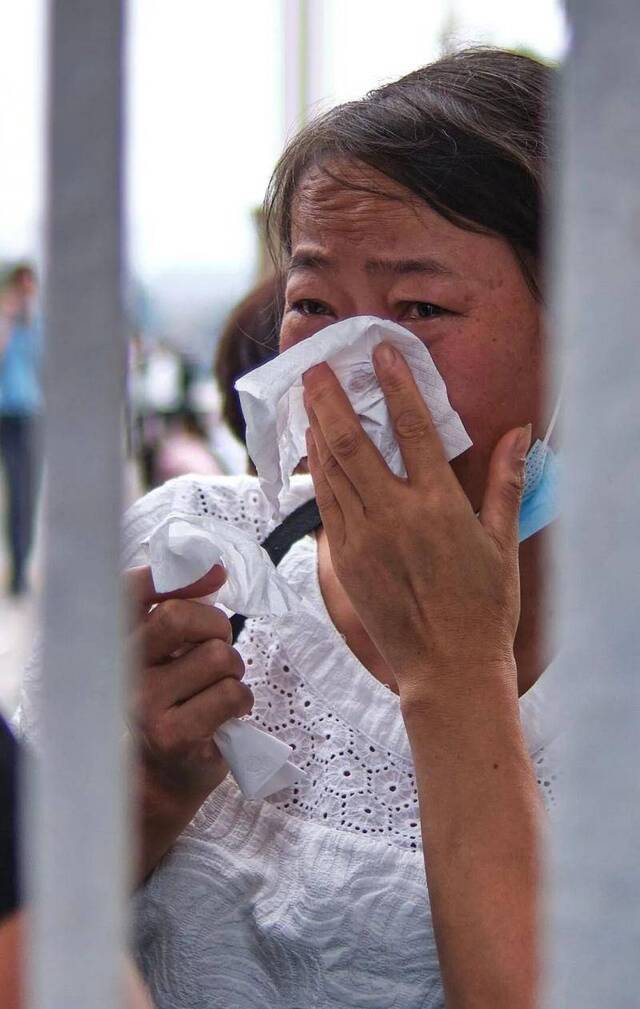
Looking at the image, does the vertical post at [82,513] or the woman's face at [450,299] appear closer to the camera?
the vertical post at [82,513]

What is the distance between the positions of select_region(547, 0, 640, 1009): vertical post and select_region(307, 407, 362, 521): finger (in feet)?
3.01

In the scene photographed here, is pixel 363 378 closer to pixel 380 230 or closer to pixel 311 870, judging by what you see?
pixel 380 230

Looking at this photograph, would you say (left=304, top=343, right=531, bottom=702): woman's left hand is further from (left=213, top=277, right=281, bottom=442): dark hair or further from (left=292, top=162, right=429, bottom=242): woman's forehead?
(left=213, top=277, right=281, bottom=442): dark hair

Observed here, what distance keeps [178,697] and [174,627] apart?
0.28 feet

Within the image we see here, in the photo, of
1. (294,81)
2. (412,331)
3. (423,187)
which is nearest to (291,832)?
(412,331)

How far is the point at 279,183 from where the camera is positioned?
186 centimetres

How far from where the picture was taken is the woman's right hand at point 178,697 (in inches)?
55.9

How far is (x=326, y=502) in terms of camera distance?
147 centimetres

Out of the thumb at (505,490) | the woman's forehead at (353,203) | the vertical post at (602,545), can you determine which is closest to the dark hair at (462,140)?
the woman's forehead at (353,203)

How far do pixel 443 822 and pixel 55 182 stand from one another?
36.4 inches

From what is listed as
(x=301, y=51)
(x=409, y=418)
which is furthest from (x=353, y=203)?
(x=301, y=51)

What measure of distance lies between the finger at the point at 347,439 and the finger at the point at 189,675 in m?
0.26

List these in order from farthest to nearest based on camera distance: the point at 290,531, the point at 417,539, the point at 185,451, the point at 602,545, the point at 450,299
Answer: the point at 185,451, the point at 290,531, the point at 450,299, the point at 417,539, the point at 602,545

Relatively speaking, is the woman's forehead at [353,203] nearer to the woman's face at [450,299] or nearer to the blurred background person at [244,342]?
A: the woman's face at [450,299]
